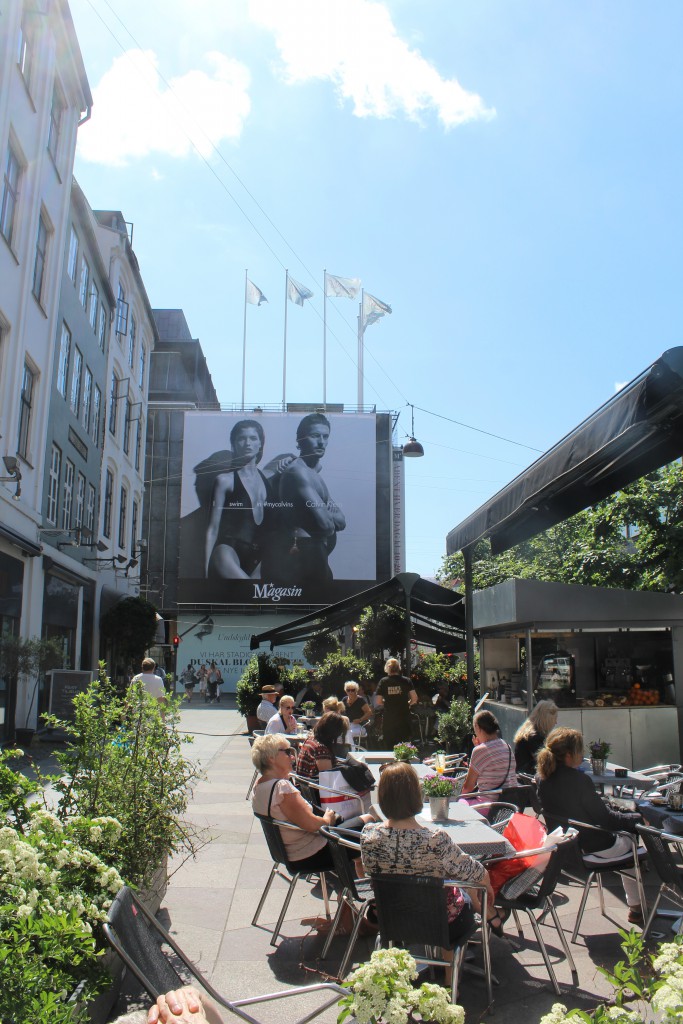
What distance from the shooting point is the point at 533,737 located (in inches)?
317

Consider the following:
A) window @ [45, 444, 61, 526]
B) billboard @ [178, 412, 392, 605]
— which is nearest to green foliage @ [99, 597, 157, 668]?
window @ [45, 444, 61, 526]

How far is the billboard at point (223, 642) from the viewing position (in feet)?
150

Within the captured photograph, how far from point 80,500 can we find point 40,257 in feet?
25.2

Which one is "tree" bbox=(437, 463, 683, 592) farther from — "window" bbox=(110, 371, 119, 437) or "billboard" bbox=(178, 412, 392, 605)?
"billboard" bbox=(178, 412, 392, 605)

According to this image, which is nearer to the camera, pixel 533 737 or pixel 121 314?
pixel 533 737

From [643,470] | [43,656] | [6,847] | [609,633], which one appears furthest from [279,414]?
[6,847]

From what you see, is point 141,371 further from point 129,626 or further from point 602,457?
point 602,457

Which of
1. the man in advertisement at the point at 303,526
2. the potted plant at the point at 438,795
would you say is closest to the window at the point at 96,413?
the man in advertisement at the point at 303,526

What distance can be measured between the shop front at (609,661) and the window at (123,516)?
23.6 m

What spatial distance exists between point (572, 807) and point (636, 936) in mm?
3780

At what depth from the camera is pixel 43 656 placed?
53.7 ft

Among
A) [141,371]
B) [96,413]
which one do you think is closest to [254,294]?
[141,371]

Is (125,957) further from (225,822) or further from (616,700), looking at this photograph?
(616,700)

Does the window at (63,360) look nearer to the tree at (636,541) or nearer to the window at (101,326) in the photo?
the window at (101,326)
